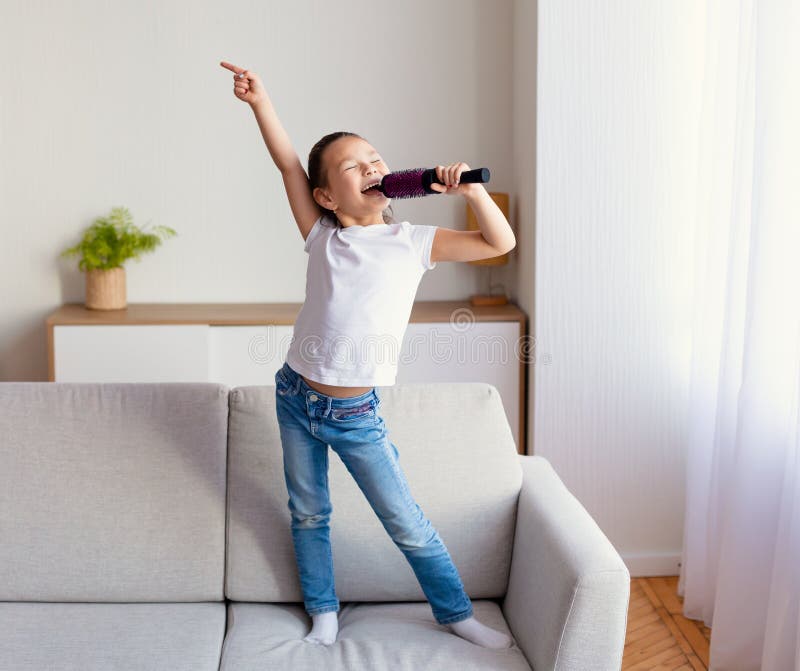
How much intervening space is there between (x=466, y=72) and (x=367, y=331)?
1980 mm

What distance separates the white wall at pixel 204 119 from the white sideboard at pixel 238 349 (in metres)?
0.40

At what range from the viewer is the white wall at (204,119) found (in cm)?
349

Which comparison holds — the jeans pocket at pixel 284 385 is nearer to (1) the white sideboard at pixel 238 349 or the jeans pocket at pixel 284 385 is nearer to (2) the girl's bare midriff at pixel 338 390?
(2) the girl's bare midriff at pixel 338 390

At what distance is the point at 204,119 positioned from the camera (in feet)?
11.6

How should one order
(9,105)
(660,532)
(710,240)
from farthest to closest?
(9,105) → (660,532) → (710,240)

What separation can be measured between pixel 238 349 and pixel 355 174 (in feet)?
4.92

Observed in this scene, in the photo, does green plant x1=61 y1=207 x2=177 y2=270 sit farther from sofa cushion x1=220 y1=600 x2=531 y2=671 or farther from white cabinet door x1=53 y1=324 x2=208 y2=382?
sofa cushion x1=220 y1=600 x2=531 y2=671

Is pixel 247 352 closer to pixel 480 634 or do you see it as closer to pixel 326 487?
pixel 326 487

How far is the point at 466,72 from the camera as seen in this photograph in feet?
11.7

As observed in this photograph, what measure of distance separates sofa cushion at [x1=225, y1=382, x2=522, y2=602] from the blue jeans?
82 mm

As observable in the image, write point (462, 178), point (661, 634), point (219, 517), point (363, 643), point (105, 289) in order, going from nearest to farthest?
point (462, 178) < point (363, 643) < point (219, 517) < point (661, 634) < point (105, 289)

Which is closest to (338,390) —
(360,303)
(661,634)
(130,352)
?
(360,303)

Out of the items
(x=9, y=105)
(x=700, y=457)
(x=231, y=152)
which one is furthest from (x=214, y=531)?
(x=9, y=105)

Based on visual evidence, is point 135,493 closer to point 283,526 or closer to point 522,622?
point 283,526
